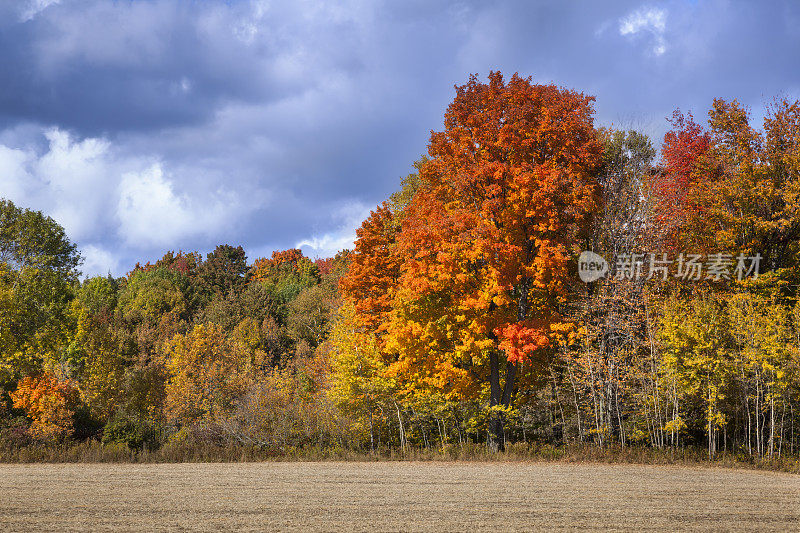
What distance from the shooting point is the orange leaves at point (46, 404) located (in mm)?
25234

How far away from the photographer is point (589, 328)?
2148 cm

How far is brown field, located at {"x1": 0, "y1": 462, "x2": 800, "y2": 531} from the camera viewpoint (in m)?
11.2

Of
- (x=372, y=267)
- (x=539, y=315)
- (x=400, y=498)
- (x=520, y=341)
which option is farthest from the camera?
(x=372, y=267)

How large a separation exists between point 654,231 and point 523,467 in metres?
10.8

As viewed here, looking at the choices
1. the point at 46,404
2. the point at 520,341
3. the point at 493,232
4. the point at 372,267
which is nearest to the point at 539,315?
the point at 520,341

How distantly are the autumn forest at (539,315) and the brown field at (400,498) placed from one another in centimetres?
312

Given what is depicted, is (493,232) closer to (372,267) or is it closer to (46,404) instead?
(372,267)

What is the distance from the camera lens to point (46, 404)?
2655 cm

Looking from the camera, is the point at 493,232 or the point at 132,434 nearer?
the point at 493,232

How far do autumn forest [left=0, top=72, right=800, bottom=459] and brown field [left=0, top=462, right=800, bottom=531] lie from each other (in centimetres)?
312

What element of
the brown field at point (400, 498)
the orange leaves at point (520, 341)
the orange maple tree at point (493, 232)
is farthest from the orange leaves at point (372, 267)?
the brown field at point (400, 498)

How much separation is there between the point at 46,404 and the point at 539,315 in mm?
22287

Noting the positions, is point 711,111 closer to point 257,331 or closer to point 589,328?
point 589,328

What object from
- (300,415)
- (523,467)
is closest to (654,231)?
(523,467)
